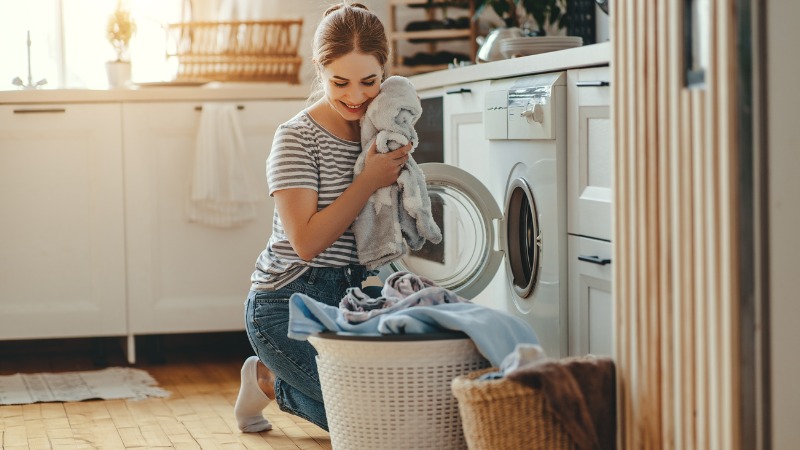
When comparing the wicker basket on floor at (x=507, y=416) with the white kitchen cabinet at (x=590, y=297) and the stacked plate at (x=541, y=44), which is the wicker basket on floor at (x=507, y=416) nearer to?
the white kitchen cabinet at (x=590, y=297)

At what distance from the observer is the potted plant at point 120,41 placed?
12.0 feet

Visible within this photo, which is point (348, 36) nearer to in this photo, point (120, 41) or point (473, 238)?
point (473, 238)

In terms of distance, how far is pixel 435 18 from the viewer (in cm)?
380

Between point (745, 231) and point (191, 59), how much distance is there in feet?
8.65

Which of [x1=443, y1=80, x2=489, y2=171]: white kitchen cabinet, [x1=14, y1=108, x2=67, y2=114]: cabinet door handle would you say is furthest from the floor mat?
[x1=443, y1=80, x2=489, y2=171]: white kitchen cabinet

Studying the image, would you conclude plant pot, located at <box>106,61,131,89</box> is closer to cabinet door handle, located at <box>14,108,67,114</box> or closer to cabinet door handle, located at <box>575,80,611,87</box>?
cabinet door handle, located at <box>14,108,67,114</box>

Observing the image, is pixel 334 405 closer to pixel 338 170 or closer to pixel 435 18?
pixel 338 170

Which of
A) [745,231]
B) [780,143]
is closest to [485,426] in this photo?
[745,231]

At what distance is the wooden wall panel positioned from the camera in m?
1.41

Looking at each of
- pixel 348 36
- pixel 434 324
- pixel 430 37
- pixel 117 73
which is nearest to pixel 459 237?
pixel 348 36

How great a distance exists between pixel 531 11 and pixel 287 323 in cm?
146

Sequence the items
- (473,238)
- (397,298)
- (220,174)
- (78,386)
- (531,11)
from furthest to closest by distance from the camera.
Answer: (220,174), (531,11), (78,386), (473,238), (397,298)

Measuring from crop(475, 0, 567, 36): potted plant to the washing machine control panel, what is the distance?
0.52m

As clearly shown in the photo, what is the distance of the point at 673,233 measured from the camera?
4.97 feet
